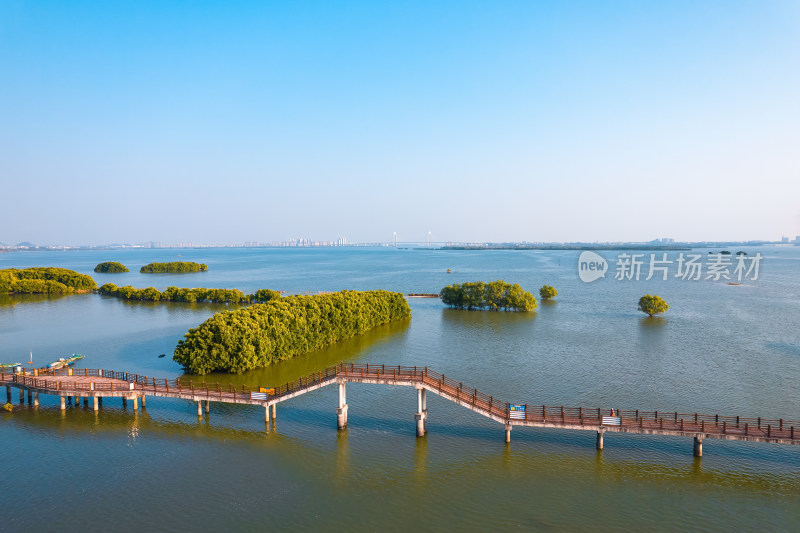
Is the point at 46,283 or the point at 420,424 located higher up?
the point at 46,283

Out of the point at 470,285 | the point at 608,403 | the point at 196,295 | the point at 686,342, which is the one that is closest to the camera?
the point at 608,403

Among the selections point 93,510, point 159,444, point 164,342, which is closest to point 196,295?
point 164,342

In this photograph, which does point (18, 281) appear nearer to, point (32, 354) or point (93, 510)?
point (32, 354)

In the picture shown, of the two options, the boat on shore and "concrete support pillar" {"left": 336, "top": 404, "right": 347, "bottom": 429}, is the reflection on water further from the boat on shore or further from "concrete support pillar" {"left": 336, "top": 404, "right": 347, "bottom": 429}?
"concrete support pillar" {"left": 336, "top": 404, "right": 347, "bottom": 429}

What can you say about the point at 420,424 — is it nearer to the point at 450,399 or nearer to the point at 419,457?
the point at 419,457

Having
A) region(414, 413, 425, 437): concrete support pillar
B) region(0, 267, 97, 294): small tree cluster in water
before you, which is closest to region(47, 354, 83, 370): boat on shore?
region(414, 413, 425, 437): concrete support pillar

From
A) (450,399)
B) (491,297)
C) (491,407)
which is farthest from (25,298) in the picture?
(491,407)

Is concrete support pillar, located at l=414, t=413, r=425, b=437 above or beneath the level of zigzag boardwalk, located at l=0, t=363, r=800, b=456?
beneath
